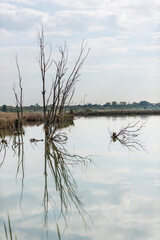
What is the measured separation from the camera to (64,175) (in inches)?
220

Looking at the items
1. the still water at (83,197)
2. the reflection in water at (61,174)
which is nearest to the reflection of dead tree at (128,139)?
the reflection in water at (61,174)

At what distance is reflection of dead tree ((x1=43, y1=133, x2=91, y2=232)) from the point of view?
3855 millimetres

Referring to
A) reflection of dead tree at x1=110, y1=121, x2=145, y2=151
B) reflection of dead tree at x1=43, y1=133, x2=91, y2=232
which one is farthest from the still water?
reflection of dead tree at x1=110, y1=121, x2=145, y2=151

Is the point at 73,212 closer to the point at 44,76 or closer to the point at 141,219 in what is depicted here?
the point at 141,219

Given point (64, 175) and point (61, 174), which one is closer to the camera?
point (64, 175)

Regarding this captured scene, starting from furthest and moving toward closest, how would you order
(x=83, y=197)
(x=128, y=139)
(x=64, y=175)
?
1. (x=128, y=139)
2. (x=64, y=175)
3. (x=83, y=197)

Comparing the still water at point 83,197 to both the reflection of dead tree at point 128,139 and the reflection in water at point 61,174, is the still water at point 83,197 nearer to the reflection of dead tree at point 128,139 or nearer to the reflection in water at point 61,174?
the reflection in water at point 61,174

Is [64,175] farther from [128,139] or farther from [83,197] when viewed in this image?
[128,139]

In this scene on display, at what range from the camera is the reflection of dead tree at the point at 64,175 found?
12.6 ft

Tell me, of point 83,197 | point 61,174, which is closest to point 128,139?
point 61,174

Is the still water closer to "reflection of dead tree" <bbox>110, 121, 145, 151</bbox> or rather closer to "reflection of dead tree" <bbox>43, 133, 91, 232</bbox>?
"reflection of dead tree" <bbox>43, 133, 91, 232</bbox>

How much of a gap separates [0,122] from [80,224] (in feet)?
44.3

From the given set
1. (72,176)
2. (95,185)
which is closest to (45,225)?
(95,185)

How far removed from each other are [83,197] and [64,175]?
1.45 meters
